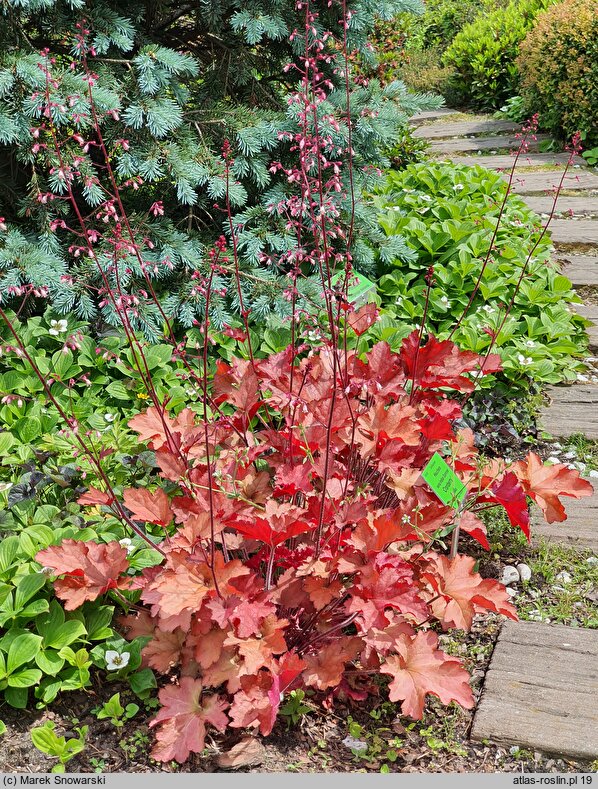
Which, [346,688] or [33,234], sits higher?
[33,234]

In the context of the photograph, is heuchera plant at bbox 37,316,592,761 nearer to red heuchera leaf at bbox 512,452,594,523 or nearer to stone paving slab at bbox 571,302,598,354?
red heuchera leaf at bbox 512,452,594,523

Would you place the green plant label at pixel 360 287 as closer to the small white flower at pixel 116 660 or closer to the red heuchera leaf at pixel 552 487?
the red heuchera leaf at pixel 552 487

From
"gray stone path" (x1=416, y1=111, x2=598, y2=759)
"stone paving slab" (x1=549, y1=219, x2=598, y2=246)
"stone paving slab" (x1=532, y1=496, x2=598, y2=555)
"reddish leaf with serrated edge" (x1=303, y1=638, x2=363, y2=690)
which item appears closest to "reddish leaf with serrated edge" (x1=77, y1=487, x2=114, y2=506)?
"reddish leaf with serrated edge" (x1=303, y1=638, x2=363, y2=690)

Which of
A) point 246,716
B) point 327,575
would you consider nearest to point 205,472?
point 327,575

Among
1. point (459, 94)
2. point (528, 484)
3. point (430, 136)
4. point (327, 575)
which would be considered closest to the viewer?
point (327, 575)

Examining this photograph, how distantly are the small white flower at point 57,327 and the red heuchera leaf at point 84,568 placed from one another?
137cm

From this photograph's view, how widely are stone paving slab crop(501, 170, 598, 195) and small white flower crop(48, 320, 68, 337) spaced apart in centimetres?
374

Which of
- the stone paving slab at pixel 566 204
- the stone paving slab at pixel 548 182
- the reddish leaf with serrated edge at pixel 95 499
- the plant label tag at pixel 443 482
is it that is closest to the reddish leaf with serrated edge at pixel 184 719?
the reddish leaf with serrated edge at pixel 95 499

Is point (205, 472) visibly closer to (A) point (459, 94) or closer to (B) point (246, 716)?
(B) point (246, 716)

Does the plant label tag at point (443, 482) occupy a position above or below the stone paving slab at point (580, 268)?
below

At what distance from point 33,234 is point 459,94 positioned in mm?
6908

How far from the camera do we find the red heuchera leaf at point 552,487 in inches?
88.5

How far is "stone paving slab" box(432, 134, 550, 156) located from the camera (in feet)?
22.4

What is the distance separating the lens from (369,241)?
394 cm
